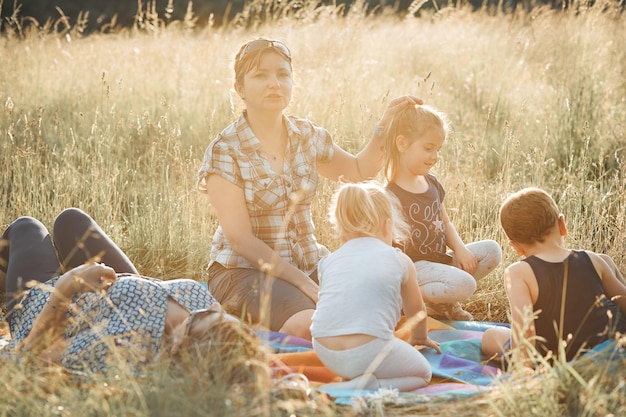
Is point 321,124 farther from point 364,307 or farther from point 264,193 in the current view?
point 364,307

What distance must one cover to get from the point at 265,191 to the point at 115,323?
1.19 m

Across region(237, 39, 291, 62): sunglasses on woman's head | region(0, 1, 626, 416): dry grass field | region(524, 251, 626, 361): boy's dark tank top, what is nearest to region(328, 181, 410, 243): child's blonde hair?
region(524, 251, 626, 361): boy's dark tank top

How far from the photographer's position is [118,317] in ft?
9.36

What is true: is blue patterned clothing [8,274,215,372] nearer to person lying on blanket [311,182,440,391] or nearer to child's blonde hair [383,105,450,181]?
person lying on blanket [311,182,440,391]

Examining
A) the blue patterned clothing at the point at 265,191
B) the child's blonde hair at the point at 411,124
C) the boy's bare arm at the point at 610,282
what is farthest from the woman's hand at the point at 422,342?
the child's blonde hair at the point at 411,124

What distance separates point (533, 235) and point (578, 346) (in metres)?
0.43

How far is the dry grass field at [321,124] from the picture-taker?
2408mm

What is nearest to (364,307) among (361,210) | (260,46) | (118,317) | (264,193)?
(361,210)

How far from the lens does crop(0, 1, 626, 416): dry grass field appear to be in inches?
94.8

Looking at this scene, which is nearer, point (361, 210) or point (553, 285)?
point (553, 285)

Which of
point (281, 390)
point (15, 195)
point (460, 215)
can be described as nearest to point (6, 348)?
point (281, 390)

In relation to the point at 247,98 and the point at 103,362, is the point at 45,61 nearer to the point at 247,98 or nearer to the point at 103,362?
the point at 247,98

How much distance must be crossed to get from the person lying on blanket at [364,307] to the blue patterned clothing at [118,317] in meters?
0.51

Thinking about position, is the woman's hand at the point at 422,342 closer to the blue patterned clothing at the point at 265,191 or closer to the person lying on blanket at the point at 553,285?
the person lying on blanket at the point at 553,285
